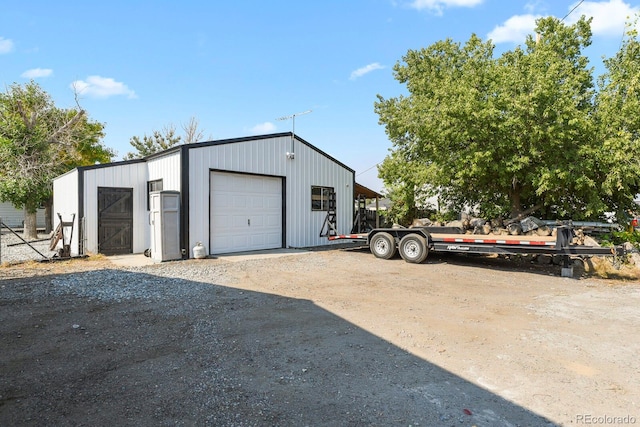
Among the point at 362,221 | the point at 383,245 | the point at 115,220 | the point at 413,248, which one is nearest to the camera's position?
the point at 413,248

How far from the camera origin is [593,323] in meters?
5.07

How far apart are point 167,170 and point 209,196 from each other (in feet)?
4.94

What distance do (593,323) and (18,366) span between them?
22.8ft

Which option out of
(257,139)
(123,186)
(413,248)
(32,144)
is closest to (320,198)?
(257,139)

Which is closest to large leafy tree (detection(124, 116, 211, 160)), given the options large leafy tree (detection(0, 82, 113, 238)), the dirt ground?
large leafy tree (detection(0, 82, 113, 238))

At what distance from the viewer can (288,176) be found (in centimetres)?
1355

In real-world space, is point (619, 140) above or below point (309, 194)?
above

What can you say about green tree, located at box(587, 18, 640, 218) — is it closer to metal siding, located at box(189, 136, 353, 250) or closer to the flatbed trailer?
the flatbed trailer

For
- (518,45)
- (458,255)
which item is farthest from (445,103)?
(458,255)

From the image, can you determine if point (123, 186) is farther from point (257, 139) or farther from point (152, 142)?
point (152, 142)

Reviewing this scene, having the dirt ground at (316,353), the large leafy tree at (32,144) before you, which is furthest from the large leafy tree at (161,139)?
the dirt ground at (316,353)

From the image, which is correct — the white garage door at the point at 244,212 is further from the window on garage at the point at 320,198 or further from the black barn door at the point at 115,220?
the black barn door at the point at 115,220

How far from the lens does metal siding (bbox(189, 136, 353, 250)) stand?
1111 cm
